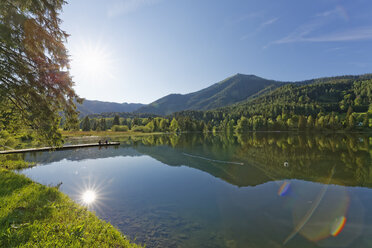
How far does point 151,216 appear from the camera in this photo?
11.6 m

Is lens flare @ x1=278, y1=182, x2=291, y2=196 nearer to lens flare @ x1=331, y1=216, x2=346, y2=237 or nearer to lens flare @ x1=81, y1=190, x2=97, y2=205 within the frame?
A: lens flare @ x1=331, y1=216, x2=346, y2=237

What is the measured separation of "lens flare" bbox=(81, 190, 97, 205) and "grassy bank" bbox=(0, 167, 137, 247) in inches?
155

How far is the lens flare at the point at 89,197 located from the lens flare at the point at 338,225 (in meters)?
16.6

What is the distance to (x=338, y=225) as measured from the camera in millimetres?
10289

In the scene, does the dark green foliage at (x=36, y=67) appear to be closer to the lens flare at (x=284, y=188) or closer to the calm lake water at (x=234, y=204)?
the calm lake water at (x=234, y=204)

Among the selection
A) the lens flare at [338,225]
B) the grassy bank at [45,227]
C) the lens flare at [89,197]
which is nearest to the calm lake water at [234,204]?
the lens flare at [338,225]

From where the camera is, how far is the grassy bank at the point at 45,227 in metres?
6.04

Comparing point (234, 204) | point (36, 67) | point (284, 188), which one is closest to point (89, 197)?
point (36, 67)

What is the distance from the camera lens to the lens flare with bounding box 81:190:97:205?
14255 mm

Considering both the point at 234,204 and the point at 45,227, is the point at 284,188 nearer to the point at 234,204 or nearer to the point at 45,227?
the point at 234,204

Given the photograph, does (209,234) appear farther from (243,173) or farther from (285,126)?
(285,126)

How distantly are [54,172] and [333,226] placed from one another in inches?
1186

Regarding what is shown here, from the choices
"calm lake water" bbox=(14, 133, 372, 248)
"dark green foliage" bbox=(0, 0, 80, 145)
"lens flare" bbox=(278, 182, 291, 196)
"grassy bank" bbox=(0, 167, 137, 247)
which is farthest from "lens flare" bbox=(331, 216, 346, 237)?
"dark green foliage" bbox=(0, 0, 80, 145)

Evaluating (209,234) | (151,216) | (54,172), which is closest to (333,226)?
(209,234)
